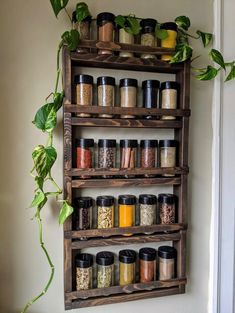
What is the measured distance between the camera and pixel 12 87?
3.24 feet

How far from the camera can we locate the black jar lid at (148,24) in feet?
3.37

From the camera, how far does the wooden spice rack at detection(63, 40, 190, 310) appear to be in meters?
0.97

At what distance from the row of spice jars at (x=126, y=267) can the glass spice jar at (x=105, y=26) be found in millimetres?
751

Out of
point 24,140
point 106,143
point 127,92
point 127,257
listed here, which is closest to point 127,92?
point 127,92

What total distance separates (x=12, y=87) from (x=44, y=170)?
1.08 ft

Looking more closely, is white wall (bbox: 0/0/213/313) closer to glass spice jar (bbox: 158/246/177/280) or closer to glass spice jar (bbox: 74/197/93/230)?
glass spice jar (bbox: 74/197/93/230)

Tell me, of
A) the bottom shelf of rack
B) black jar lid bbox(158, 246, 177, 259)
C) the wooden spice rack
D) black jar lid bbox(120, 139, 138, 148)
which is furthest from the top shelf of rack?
the bottom shelf of rack

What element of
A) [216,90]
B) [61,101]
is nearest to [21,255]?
[61,101]

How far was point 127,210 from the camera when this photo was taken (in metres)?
1.03

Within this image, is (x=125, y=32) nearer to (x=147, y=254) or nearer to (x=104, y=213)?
(x=104, y=213)

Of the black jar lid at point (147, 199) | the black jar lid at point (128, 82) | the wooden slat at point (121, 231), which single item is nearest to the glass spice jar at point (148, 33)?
the black jar lid at point (128, 82)

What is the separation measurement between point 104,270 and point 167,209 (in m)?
0.32

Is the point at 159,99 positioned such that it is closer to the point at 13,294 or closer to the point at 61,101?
the point at 61,101

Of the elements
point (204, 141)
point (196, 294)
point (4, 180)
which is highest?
point (204, 141)
